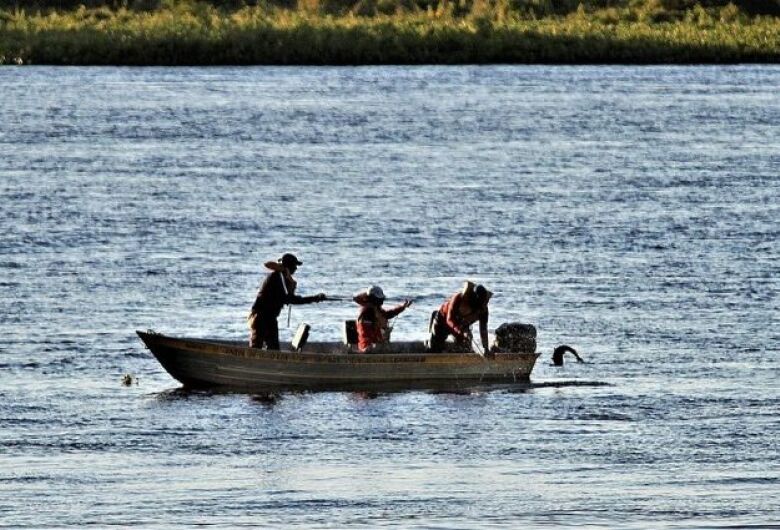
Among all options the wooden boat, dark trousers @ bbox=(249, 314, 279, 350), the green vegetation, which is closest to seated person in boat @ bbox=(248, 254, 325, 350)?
dark trousers @ bbox=(249, 314, 279, 350)

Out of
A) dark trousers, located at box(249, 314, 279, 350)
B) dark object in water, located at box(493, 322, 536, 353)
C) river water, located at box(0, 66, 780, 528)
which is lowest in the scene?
river water, located at box(0, 66, 780, 528)

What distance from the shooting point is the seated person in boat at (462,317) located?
97.6 feet

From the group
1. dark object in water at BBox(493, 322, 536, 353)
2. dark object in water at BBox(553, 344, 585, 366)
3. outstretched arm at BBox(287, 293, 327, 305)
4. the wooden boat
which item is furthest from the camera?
dark object in water at BBox(553, 344, 585, 366)

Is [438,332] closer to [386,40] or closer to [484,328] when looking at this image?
[484,328]

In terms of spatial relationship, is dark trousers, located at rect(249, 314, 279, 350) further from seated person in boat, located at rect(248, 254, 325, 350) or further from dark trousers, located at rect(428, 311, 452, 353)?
dark trousers, located at rect(428, 311, 452, 353)

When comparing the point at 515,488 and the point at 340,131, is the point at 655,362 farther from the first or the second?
the point at 340,131

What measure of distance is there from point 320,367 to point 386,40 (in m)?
65.4

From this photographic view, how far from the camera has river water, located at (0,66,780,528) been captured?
23.8 meters

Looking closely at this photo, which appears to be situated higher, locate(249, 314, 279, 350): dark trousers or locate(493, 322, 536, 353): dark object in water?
locate(249, 314, 279, 350): dark trousers

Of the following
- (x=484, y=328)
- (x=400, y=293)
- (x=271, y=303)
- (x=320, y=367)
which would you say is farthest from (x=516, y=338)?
(x=400, y=293)

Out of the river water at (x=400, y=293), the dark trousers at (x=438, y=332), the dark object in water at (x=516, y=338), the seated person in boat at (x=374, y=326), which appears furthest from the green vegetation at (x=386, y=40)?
the seated person in boat at (x=374, y=326)

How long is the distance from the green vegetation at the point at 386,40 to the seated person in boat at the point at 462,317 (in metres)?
64.6

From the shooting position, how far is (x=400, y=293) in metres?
37.1

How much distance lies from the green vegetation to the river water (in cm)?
1449
